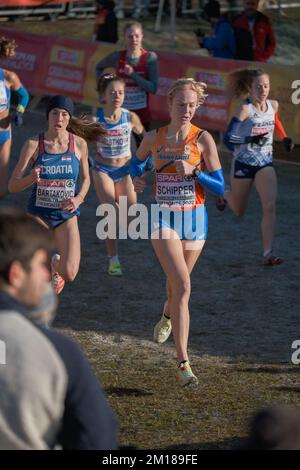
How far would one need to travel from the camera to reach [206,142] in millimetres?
8461

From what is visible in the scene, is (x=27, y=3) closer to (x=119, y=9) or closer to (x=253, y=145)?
(x=119, y=9)

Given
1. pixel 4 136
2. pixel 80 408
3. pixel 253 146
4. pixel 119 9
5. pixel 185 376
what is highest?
pixel 80 408

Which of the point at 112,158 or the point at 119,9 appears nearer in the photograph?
the point at 112,158

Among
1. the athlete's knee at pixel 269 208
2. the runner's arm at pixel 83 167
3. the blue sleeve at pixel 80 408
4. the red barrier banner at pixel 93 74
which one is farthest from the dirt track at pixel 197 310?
the blue sleeve at pixel 80 408

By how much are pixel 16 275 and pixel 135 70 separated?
10086 mm

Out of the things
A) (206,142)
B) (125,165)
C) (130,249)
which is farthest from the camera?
(130,249)

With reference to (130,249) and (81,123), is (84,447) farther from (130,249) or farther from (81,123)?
(130,249)

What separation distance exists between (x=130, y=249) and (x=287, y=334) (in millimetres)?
3187

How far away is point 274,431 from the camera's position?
128 inches

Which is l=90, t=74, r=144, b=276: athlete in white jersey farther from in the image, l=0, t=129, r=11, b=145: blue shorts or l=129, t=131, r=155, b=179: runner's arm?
l=129, t=131, r=155, b=179: runner's arm

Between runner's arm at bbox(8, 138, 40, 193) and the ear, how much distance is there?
5634 millimetres

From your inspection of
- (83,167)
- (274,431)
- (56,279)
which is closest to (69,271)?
(56,279)

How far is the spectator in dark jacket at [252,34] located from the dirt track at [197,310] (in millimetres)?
4919
